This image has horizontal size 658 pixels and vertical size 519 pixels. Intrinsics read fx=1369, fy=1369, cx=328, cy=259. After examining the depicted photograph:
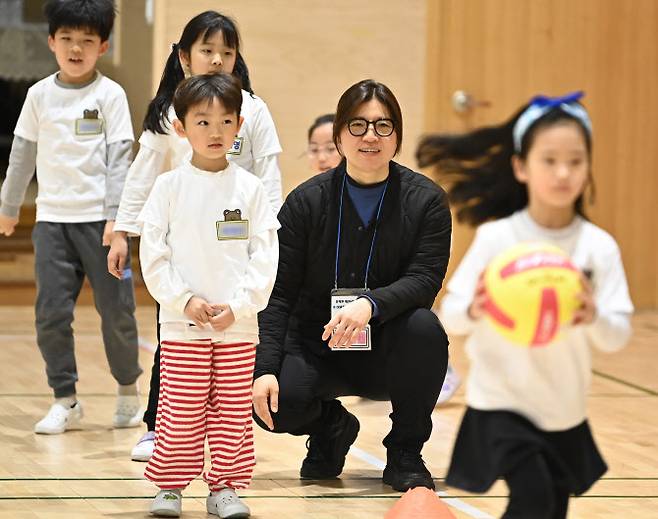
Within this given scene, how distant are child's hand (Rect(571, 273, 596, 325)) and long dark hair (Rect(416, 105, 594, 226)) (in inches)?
9.8

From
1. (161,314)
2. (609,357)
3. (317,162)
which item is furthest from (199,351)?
(609,357)

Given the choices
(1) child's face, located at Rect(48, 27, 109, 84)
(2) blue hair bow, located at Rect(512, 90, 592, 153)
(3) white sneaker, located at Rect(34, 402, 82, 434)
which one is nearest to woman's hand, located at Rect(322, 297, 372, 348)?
(2) blue hair bow, located at Rect(512, 90, 592, 153)

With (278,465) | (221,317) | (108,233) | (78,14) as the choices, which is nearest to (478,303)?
(221,317)

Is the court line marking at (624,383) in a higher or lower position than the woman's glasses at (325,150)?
lower

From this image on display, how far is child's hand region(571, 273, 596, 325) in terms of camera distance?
103 inches

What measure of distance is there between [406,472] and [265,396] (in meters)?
0.49

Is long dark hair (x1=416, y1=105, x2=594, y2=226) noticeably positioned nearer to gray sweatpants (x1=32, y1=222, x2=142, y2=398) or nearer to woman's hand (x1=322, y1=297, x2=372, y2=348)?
woman's hand (x1=322, y1=297, x2=372, y2=348)

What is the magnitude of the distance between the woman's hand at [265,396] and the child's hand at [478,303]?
1.31 meters

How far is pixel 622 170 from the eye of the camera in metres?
8.80

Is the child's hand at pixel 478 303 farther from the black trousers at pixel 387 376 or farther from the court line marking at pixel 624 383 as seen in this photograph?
the court line marking at pixel 624 383

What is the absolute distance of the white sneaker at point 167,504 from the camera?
3.71m

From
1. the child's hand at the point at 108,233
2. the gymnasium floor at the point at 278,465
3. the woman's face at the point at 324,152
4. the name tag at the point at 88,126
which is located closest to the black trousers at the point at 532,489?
the gymnasium floor at the point at 278,465

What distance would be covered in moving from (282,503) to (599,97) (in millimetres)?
5376

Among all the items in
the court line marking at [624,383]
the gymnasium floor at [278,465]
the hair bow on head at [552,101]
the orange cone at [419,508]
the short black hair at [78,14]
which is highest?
the short black hair at [78,14]
